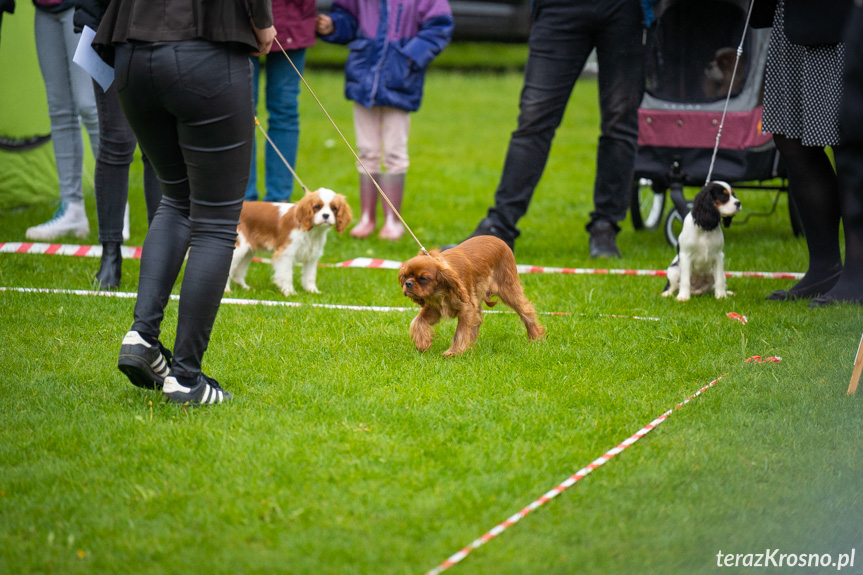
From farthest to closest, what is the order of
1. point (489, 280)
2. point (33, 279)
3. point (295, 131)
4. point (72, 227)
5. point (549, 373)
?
point (295, 131), point (72, 227), point (33, 279), point (489, 280), point (549, 373)

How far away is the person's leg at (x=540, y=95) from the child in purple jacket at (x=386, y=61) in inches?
49.3

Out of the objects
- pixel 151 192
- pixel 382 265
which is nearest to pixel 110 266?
pixel 151 192

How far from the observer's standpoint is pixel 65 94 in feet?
21.5

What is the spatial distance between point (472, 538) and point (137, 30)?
1.94 m

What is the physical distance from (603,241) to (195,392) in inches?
160

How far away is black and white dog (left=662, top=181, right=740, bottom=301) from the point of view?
17.8 ft

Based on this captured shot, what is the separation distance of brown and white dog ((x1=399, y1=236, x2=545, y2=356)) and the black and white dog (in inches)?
55.0

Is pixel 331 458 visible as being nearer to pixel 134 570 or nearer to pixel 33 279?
pixel 134 570

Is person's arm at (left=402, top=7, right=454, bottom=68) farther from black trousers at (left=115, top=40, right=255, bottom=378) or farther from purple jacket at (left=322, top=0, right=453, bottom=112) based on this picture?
black trousers at (left=115, top=40, right=255, bottom=378)

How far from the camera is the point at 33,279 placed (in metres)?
5.46

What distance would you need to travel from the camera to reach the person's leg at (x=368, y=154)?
296 inches

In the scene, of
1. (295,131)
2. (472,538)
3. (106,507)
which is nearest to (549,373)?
(472,538)

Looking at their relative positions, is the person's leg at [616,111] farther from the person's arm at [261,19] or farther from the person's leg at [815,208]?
the person's arm at [261,19]

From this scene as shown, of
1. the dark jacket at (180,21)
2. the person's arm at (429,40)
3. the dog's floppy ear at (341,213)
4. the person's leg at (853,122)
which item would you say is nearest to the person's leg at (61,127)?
the dog's floppy ear at (341,213)
